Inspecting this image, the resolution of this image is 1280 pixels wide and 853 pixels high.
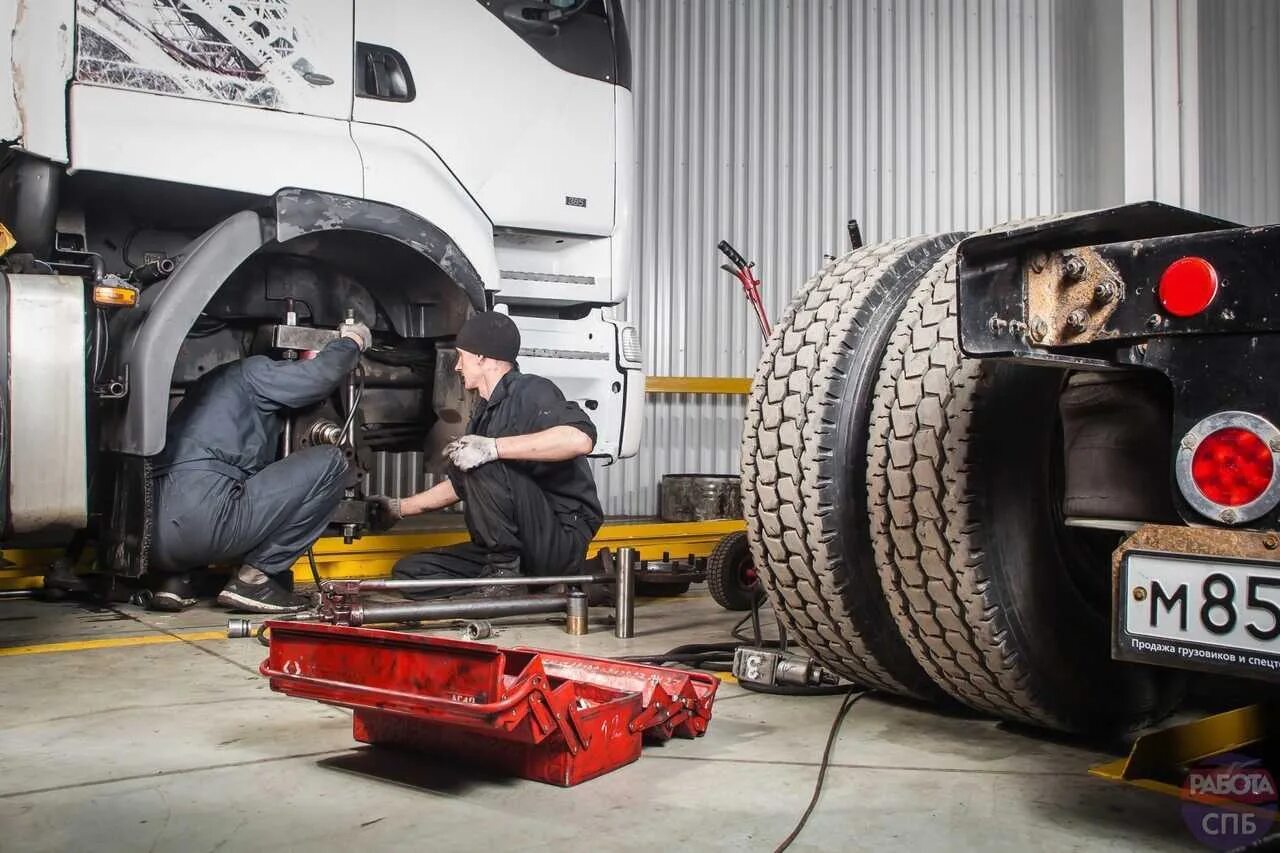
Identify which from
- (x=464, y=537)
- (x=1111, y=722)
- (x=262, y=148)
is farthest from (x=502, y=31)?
(x=1111, y=722)

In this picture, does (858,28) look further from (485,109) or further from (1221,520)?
(1221,520)

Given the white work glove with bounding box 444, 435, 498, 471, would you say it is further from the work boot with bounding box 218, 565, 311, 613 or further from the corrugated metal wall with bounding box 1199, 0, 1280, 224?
the corrugated metal wall with bounding box 1199, 0, 1280, 224

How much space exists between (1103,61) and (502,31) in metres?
5.81

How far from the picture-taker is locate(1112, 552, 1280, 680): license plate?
138cm

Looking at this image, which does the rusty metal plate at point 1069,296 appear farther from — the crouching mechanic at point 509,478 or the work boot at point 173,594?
the work boot at point 173,594

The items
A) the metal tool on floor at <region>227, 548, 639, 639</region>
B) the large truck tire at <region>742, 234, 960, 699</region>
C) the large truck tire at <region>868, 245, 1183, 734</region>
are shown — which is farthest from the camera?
the metal tool on floor at <region>227, 548, 639, 639</region>

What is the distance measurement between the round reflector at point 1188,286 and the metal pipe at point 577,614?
2.35 meters

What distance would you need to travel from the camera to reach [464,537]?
5070 millimetres

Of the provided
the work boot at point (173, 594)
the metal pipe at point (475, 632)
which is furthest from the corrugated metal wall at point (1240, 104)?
the work boot at point (173, 594)

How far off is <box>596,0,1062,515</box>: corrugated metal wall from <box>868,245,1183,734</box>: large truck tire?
16.0ft

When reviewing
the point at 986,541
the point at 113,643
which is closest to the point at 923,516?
the point at 986,541

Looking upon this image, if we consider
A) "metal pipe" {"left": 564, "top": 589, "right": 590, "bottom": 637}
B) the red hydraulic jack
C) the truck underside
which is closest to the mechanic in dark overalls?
the truck underside

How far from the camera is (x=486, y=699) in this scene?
1776 mm

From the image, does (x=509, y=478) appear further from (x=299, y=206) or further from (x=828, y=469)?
(x=828, y=469)
